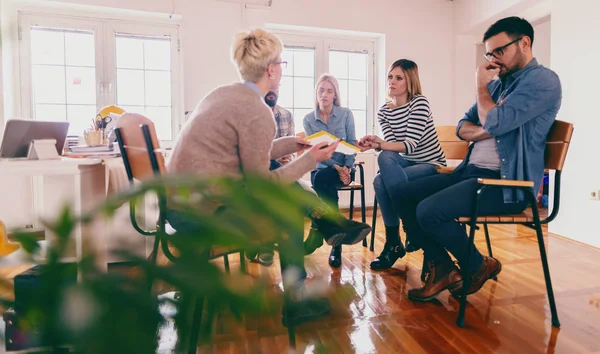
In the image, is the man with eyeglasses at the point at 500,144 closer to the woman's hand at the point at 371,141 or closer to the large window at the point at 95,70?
the woman's hand at the point at 371,141

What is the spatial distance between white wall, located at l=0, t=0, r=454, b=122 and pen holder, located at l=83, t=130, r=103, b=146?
185 cm

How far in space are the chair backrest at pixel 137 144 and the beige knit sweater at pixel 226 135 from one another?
8 centimetres

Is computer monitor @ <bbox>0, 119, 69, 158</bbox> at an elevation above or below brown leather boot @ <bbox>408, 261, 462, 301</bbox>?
above

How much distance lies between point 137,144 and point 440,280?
142 centimetres

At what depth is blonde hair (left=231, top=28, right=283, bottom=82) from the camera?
1.54 meters

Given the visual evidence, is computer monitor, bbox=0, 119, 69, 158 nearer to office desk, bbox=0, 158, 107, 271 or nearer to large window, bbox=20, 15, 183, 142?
office desk, bbox=0, 158, 107, 271

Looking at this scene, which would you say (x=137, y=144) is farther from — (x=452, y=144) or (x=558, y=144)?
(x=452, y=144)

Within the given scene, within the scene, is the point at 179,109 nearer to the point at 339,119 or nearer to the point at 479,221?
the point at 339,119

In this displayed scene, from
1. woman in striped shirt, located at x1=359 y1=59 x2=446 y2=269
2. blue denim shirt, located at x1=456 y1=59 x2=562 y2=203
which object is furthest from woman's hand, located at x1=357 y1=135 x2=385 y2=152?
blue denim shirt, located at x1=456 y1=59 x2=562 y2=203

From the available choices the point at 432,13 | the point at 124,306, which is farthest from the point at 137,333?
the point at 432,13

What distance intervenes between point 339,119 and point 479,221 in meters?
1.53

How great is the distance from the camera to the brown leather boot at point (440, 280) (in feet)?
5.98

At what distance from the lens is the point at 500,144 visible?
1.71 meters

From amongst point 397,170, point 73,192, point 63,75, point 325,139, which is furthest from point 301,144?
point 63,75
